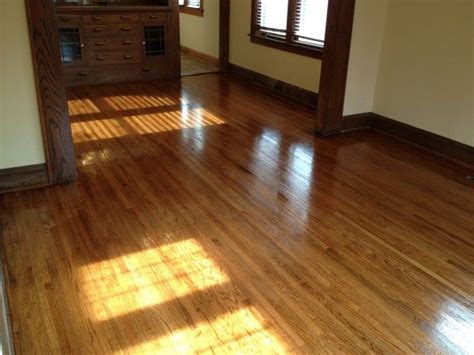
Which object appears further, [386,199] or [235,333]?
[386,199]

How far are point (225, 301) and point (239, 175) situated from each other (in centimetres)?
141

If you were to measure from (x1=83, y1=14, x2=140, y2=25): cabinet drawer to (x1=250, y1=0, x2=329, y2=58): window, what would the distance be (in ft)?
5.20

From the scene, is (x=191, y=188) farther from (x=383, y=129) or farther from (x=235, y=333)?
(x=383, y=129)

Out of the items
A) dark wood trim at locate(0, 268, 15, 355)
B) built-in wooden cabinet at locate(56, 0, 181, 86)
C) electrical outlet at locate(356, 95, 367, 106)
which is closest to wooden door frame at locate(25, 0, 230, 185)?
dark wood trim at locate(0, 268, 15, 355)

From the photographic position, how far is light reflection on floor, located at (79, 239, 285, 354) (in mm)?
1776

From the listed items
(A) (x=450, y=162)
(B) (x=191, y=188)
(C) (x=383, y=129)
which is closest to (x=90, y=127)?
(B) (x=191, y=188)

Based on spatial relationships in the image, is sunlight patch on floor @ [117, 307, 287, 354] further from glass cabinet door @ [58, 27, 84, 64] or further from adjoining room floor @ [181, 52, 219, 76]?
adjoining room floor @ [181, 52, 219, 76]

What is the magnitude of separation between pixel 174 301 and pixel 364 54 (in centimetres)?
303

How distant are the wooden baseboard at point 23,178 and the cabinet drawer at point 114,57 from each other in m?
3.00

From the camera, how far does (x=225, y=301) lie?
6.59ft

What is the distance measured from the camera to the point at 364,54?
4016mm

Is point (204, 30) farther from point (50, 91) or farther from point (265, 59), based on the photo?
point (50, 91)

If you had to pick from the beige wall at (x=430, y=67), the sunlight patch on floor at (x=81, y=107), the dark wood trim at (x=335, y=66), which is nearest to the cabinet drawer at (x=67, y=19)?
the sunlight patch on floor at (x=81, y=107)

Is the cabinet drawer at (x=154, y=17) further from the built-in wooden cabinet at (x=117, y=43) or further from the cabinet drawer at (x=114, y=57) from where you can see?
the cabinet drawer at (x=114, y=57)
